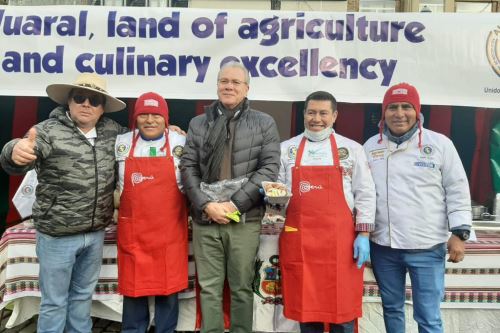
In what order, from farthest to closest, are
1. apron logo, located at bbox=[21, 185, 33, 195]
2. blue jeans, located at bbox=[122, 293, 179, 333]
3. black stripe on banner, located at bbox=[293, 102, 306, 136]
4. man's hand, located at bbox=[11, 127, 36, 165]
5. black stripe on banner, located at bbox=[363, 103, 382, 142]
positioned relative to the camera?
black stripe on banner, located at bbox=[293, 102, 306, 136] < black stripe on banner, located at bbox=[363, 103, 382, 142] < apron logo, located at bbox=[21, 185, 33, 195] < blue jeans, located at bbox=[122, 293, 179, 333] < man's hand, located at bbox=[11, 127, 36, 165]

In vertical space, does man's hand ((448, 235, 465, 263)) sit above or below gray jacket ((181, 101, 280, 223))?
below

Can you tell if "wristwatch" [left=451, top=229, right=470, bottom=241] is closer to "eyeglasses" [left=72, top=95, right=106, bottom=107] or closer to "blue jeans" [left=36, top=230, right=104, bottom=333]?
"blue jeans" [left=36, top=230, right=104, bottom=333]

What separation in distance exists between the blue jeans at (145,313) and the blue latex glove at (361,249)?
1.23 m

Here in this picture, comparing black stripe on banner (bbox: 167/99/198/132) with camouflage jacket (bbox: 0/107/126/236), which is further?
black stripe on banner (bbox: 167/99/198/132)

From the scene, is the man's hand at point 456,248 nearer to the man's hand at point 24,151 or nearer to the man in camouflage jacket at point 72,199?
the man in camouflage jacket at point 72,199

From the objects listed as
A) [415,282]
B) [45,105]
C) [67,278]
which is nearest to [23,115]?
[45,105]

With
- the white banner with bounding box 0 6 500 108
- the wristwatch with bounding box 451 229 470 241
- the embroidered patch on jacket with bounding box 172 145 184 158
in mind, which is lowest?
the wristwatch with bounding box 451 229 470 241

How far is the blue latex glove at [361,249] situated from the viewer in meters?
2.47

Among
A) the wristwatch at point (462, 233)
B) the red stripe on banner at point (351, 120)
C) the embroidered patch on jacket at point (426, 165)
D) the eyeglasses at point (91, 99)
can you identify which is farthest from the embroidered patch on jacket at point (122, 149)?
the red stripe on banner at point (351, 120)

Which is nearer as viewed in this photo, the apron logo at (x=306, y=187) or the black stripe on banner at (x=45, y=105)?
the apron logo at (x=306, y=187)

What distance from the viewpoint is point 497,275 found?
304cm

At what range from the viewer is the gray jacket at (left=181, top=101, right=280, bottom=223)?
2457 mm

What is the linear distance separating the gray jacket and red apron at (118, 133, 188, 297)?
14 cm

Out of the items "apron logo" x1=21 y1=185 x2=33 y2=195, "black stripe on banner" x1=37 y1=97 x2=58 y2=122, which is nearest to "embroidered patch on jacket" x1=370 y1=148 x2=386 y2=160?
"apron logo" x1=21 y1=185 x2=33 y2=195
